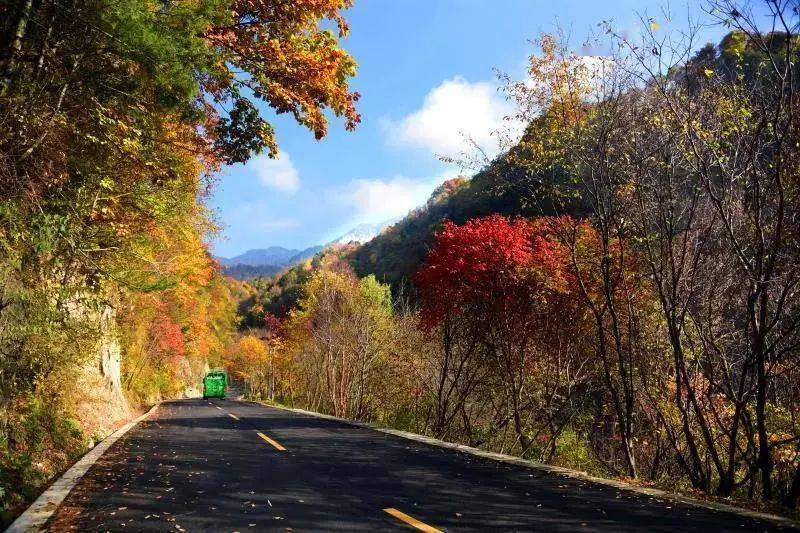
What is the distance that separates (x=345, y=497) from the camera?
254 inches

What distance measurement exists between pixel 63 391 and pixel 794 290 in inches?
572

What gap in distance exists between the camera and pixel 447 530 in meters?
5.00

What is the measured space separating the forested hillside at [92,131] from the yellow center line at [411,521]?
4.77m

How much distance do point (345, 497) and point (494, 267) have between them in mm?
8431

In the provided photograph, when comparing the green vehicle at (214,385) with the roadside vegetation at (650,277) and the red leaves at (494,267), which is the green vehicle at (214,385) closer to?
the roadside vegetation at (650,277)

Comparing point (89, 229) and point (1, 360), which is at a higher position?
point (89, 229)

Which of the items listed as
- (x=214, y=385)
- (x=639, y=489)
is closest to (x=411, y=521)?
(x=639, y=489)

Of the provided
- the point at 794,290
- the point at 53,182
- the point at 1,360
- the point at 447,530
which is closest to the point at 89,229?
the point at 53,182

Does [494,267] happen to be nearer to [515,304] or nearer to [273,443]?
[515,304]

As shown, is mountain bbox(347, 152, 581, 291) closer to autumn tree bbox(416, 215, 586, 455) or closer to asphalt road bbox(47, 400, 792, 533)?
autumn tree bbox(416, 215, 586, 455)

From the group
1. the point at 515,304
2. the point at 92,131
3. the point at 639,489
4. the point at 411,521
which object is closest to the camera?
the point at 411,521

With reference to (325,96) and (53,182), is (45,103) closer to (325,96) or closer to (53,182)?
(53,182)

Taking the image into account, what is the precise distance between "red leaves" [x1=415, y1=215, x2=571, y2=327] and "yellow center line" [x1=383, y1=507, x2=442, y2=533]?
835cm

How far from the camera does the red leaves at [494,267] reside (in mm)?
13344
